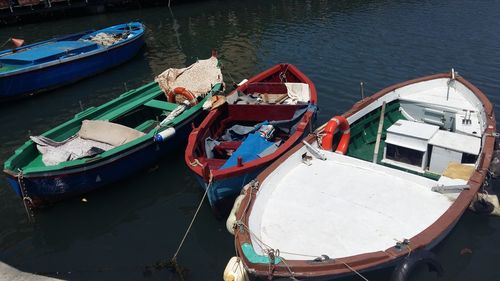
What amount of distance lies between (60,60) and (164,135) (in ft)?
41.3

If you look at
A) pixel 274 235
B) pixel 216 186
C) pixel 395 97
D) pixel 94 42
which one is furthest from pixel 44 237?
pixel 94 42

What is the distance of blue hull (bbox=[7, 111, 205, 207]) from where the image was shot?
12070 millimetres

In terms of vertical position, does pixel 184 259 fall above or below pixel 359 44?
below

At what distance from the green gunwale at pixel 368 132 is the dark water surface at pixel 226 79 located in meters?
3.39

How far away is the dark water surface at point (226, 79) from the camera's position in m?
11.0

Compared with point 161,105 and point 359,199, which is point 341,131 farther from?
point 161,105

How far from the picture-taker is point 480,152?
10.5 metres

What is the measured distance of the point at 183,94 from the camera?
1661 centimetres

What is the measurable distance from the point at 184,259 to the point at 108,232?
284 centimetres

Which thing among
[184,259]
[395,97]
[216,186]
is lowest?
[184,259]

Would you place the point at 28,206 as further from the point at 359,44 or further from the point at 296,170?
the point at 359,44

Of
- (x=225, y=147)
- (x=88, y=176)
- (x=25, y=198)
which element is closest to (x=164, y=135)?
(x=225, y=147)

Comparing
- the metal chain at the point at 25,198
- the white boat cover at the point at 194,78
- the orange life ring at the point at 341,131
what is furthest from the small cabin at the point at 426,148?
the metal chain at the point at 25,198

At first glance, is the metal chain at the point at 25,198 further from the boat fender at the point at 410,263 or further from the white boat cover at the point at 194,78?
the boat fender at the point at 410,263
